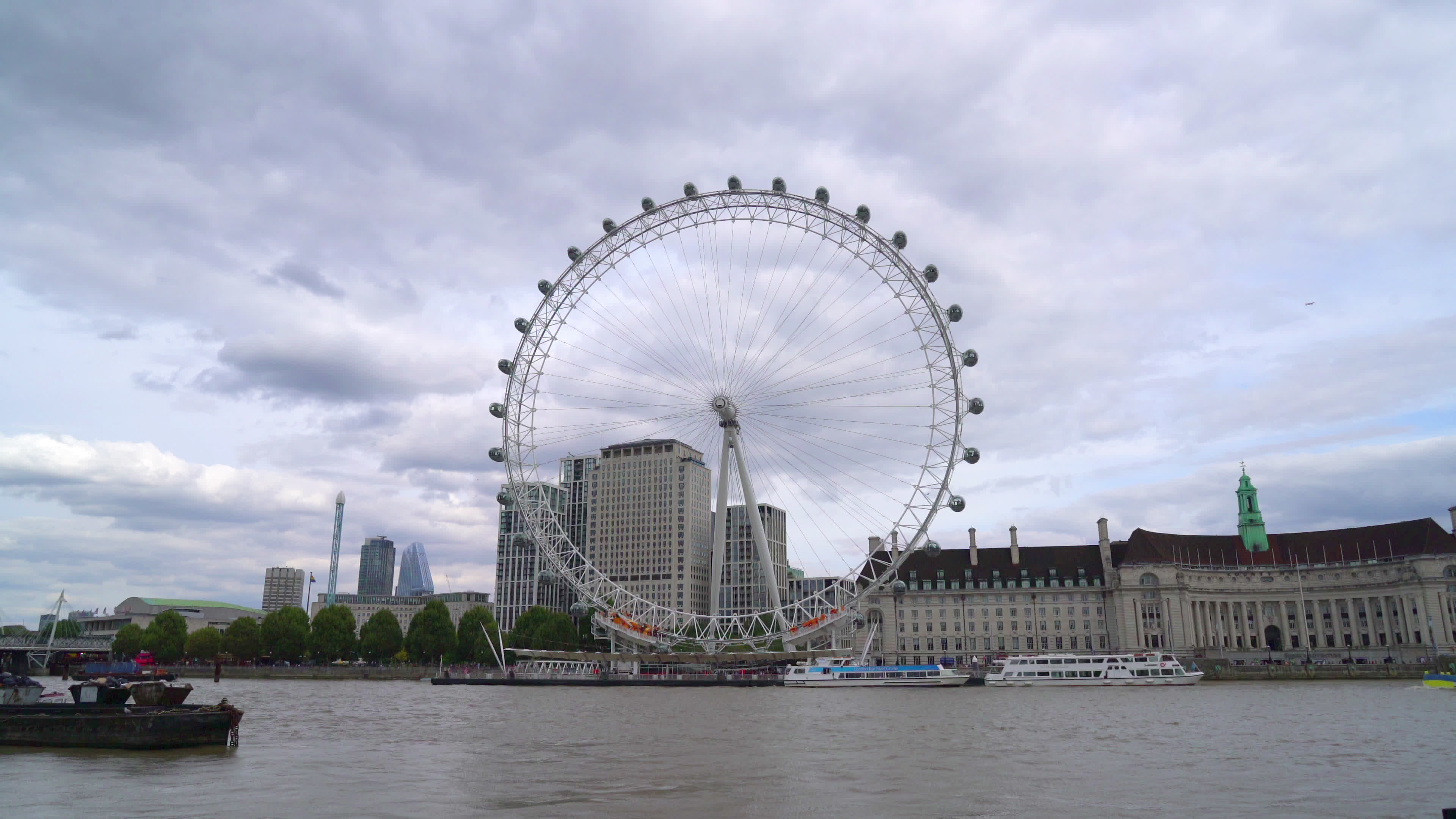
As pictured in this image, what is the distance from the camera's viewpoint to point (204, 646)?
134 m

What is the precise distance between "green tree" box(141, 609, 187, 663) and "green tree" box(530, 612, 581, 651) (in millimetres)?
50730

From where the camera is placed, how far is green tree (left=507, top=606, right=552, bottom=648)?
418ft

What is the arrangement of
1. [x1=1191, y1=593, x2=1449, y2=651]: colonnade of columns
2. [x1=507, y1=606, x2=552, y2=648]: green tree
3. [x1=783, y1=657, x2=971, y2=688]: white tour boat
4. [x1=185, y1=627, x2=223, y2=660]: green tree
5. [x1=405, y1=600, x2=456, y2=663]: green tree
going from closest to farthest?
[x1=783, y1=657, x2=971, y2=688]: white tour boat < [x1=1191, y1=593, x2=1449, y2=651]: colonnade of columns < [x1=405, y1=600, x2=456, y2=663]: green tree < [x1=507, y1=606, x2=552, y2=648]: green tree < [x1=185, y1=627, x2=223, y2=660]: green tree

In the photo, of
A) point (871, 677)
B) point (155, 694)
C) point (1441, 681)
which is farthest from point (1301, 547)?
point (155, 694)

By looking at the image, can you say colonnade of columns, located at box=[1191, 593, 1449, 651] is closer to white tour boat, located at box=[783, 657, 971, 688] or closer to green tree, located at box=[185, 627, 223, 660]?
white tour boat, located at box=[783, 657, 971, 688]

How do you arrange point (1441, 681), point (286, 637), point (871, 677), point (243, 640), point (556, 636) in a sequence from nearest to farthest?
1. point (1441, 681)
2. point (871, 677)
3. point (286, 637)
4. point (556, 636)
5. point (243, 640)

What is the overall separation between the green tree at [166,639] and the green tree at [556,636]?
5073 cm

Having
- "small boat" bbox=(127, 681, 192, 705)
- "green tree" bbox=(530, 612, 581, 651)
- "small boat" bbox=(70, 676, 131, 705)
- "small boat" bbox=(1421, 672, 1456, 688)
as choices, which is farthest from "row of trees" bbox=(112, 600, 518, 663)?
"small boat" bbox=(1421, 672, 1456, 688)

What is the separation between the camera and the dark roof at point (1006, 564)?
13362cm

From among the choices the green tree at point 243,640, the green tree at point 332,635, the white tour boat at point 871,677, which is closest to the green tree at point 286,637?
the green tree at point 243,640

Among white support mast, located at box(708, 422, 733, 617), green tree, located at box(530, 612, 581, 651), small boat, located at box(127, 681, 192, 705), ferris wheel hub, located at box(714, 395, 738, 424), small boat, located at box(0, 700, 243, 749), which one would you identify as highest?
ferris wheel hub, located at box(714, 395, 738, 424)

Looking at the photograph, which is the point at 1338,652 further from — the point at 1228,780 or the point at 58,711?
the point at 58,711

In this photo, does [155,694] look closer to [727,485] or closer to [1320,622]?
[727,485]

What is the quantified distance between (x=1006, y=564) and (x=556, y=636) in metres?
62.0
